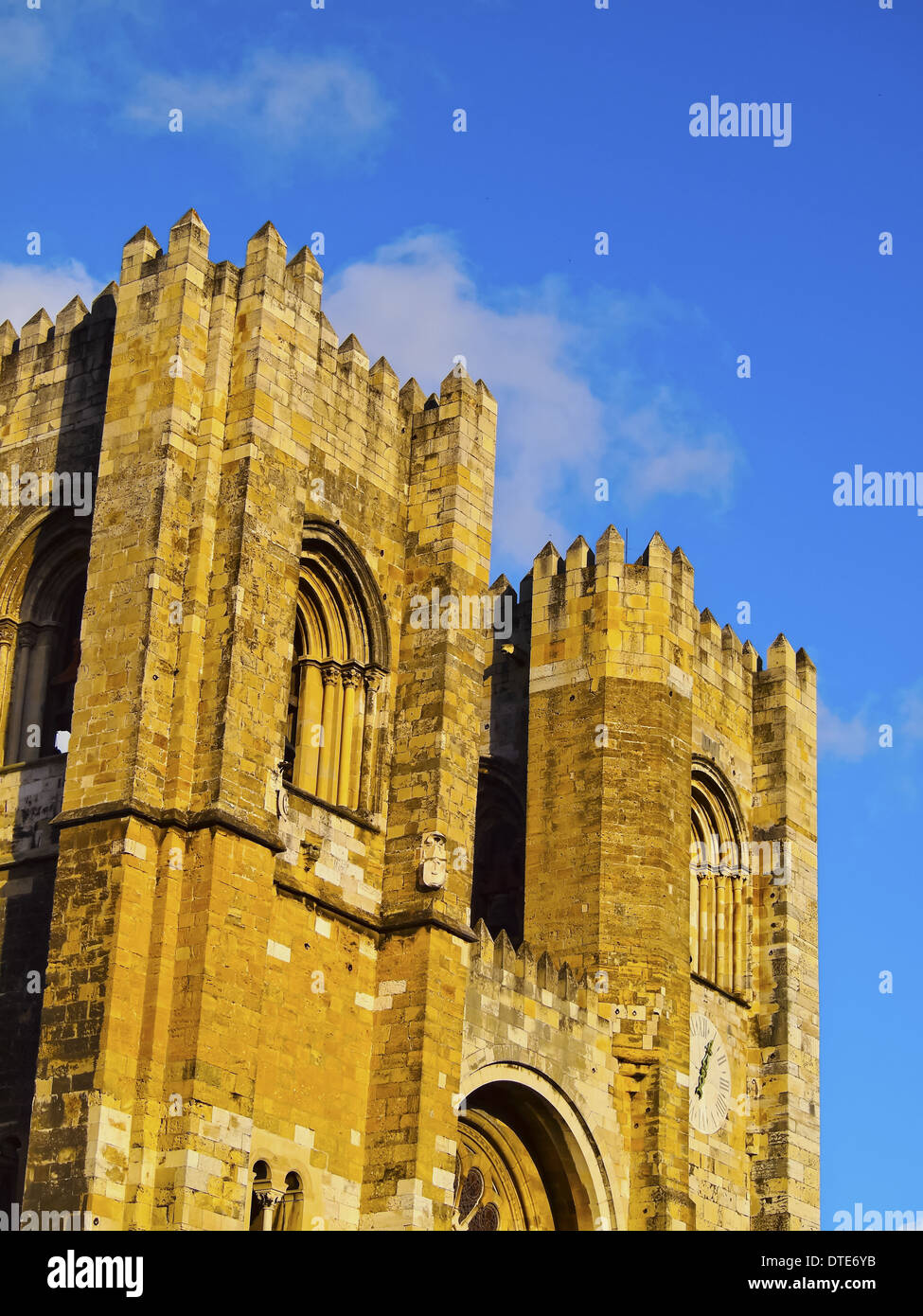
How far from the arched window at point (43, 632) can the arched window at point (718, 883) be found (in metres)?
11.4

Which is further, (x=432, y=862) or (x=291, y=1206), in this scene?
(x=432, y=862)

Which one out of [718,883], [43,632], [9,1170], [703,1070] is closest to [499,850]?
[718,883]

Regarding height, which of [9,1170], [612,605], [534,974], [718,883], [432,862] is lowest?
[9,1170]

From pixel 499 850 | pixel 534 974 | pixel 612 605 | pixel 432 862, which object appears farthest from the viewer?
pixel 499 850

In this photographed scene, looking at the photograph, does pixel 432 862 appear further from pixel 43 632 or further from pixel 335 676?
pixel 43 632

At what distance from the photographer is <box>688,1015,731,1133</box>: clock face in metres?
34.4

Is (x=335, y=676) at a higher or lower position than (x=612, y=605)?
lower

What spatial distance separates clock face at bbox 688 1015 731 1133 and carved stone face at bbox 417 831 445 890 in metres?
7.44

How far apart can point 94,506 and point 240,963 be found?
5677 mm

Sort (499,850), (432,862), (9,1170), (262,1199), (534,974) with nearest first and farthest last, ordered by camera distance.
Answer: (262,1199)
(9,1170)
(432,862)
(534,974)
(499,850)

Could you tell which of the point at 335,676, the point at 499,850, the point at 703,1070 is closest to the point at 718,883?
the point at 703,1070

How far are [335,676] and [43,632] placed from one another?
3.70 m

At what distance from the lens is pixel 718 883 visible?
3719 centimetres
